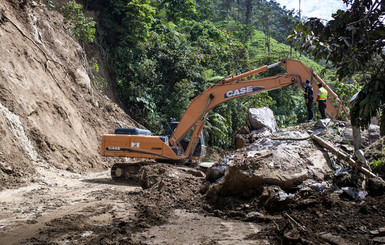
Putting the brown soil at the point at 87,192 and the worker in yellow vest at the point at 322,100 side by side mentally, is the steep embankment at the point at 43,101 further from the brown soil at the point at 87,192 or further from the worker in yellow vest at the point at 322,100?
the worker in yellow vest at the point at 322,100

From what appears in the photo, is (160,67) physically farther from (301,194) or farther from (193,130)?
(301,194)

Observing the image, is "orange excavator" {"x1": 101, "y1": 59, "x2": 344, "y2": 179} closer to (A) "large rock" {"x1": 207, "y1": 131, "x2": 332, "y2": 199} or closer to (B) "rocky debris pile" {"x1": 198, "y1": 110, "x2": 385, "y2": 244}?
(B) "rocky debris pile" {"x1": 198, "y1": 110, "x2": 385, "y2": 244}

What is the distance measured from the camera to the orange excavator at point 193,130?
11.7 m

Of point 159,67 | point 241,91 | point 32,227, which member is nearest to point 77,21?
point 159,67

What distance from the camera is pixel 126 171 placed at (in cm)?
1188

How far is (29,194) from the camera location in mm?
Result: 8102

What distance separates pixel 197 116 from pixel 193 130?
2.10ft

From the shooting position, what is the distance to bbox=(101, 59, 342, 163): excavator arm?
38.4 feet

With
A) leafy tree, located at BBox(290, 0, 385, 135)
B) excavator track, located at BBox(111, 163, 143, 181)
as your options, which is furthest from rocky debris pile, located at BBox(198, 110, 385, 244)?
excavator track, located at BBox(111, 163, 143, 181)

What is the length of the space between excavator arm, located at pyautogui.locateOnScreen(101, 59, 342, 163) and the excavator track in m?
0.34

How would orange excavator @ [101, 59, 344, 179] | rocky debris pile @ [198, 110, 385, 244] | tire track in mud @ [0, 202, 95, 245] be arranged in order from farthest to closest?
orange excavator @ [101, 59, 344, 179], rocky debris pile @ [198, 110, 385, 244], tire track in mud @ [0, 202, 95, 245]

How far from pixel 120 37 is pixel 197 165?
1140 cm

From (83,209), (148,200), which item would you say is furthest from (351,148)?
(83,209)

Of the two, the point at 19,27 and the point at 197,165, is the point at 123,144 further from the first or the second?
the point at 19,27
